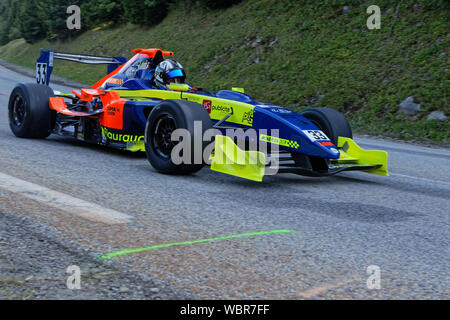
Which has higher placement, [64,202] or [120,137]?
[120,137]

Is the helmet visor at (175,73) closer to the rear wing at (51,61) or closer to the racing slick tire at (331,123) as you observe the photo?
the racing slick tire at (331,123)

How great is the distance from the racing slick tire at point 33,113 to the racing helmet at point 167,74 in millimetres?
1819

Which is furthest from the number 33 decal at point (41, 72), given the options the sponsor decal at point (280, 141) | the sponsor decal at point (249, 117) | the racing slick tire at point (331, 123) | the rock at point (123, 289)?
the rock at point (123, 289)

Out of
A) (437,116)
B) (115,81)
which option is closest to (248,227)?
(115,81)

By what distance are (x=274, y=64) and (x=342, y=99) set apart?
16.6ft

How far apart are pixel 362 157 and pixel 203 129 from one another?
1925mm

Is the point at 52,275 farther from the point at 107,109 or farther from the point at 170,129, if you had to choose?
the point at 107,109

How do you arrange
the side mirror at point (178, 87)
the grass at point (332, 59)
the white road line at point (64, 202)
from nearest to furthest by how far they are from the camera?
the white road line at point (64, 202) → the side mirror at point (178, 87) → the grass at point (332, 59)

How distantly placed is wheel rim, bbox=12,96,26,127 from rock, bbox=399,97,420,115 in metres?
9.23

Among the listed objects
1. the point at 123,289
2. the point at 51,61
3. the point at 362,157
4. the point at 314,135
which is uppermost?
the point at 51,61

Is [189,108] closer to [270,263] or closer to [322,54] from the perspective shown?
[270,263]

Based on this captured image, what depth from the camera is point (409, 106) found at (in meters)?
13.7

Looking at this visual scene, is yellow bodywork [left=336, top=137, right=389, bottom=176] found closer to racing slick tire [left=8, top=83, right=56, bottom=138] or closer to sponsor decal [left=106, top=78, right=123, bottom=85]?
sponsor decal [left=106, top=78, right=123, bottom=85]

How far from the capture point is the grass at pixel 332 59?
14008mm
